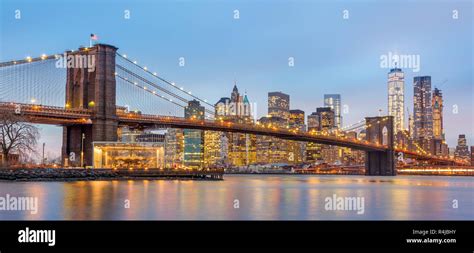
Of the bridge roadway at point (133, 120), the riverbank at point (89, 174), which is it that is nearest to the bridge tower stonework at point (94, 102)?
the bridge roadway at point (133, 120)

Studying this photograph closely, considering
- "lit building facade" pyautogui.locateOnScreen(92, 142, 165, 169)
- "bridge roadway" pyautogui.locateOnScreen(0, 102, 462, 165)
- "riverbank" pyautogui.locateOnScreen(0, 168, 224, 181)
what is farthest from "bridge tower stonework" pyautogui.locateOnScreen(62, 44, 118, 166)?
"riverbank" pyautogui.locateOnScreen(0, 168, 224, 181)

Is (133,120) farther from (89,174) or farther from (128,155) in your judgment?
(89,174)

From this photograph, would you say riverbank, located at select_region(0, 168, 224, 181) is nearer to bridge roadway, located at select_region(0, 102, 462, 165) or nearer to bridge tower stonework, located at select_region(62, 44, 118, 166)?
bridge tower stonework, located at select_region(62, 44, 118, 166)

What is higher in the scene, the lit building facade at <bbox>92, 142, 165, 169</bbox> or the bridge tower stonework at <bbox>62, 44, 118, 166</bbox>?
the bridge tower stonework at <bbox>62, 44, 118, 166</bbox>
